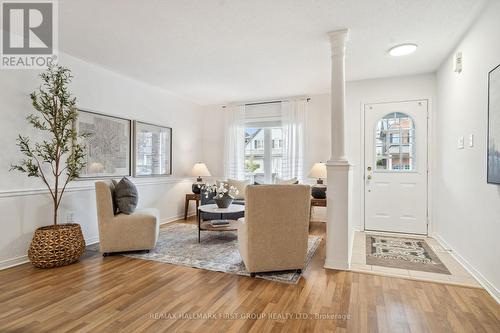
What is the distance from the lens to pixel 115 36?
305cm

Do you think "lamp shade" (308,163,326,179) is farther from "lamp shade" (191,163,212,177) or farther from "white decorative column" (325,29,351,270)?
"lamp shade" (191,163,212,177)

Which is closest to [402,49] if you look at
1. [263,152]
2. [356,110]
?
[356,110]

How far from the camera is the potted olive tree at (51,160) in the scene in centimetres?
288

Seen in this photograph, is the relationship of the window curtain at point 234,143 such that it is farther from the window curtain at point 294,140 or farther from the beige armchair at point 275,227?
the beige armchair at point 275,227

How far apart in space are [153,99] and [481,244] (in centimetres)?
508

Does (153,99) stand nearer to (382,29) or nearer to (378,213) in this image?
(382,29)

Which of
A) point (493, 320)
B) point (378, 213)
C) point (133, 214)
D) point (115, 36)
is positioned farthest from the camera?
point (378, 213)

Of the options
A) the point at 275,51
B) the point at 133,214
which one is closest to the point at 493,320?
the point at 275,51

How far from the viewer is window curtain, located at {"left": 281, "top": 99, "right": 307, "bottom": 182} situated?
216 inches

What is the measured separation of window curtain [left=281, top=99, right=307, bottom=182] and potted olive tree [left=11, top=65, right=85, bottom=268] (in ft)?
12.1

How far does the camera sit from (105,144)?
13.3 feet

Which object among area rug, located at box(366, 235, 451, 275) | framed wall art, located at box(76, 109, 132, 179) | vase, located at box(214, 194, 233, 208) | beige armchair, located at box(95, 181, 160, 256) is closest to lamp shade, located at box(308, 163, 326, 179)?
area rug, located at box(366, 235, 451, 275)

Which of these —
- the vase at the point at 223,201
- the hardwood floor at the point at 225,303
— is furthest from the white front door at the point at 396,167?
the vase at the point at 223,201

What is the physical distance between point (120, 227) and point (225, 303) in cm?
180
